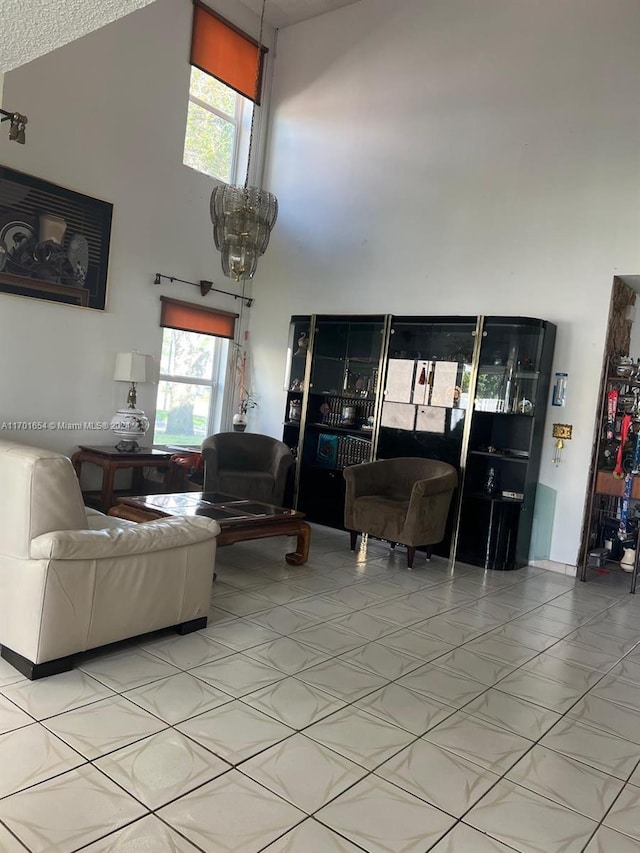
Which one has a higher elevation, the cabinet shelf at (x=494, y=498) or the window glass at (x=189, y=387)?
the window glass at (x=189, y=387)

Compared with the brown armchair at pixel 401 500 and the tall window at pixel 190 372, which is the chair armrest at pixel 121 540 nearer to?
the brown armchair at pixel 401 500

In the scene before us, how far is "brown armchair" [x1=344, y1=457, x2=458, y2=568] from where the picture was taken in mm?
5199

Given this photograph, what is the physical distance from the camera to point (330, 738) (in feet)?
8.13

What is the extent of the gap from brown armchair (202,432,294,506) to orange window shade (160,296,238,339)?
132 centimetres

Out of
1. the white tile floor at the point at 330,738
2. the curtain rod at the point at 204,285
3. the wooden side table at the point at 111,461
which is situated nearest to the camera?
the white tile floor at the point at 330,738

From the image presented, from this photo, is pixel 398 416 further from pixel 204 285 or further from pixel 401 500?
pixel 204 285

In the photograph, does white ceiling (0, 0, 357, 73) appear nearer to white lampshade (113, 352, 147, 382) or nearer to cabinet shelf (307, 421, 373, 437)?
white lampshade (113, 352, 147, 382)

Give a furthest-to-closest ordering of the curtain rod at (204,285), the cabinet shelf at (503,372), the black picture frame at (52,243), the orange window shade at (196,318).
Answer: the orange window shade at (196,318) < the curtain rod at (204,285) < the cabinet shelf at (503,372) < the black picture frame at (52,243)

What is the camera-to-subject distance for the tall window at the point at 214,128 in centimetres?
693

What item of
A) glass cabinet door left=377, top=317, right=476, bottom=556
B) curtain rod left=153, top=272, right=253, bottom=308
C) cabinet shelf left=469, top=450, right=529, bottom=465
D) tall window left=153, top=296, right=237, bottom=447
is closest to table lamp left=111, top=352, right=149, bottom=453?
tall window left=153, top=296, right=237, bottom=447

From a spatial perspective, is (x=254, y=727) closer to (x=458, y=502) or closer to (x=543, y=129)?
(x=458, y=502)

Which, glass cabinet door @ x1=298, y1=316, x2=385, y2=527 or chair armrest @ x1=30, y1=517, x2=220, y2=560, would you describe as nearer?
chair armrest @ x1=30, y1=517, x2=220, y2=560

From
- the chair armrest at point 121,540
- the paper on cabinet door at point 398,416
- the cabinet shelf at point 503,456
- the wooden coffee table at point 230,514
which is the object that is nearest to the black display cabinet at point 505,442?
the cabinet shelf at point 503,456

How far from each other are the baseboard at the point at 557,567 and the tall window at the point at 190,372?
3777mm
